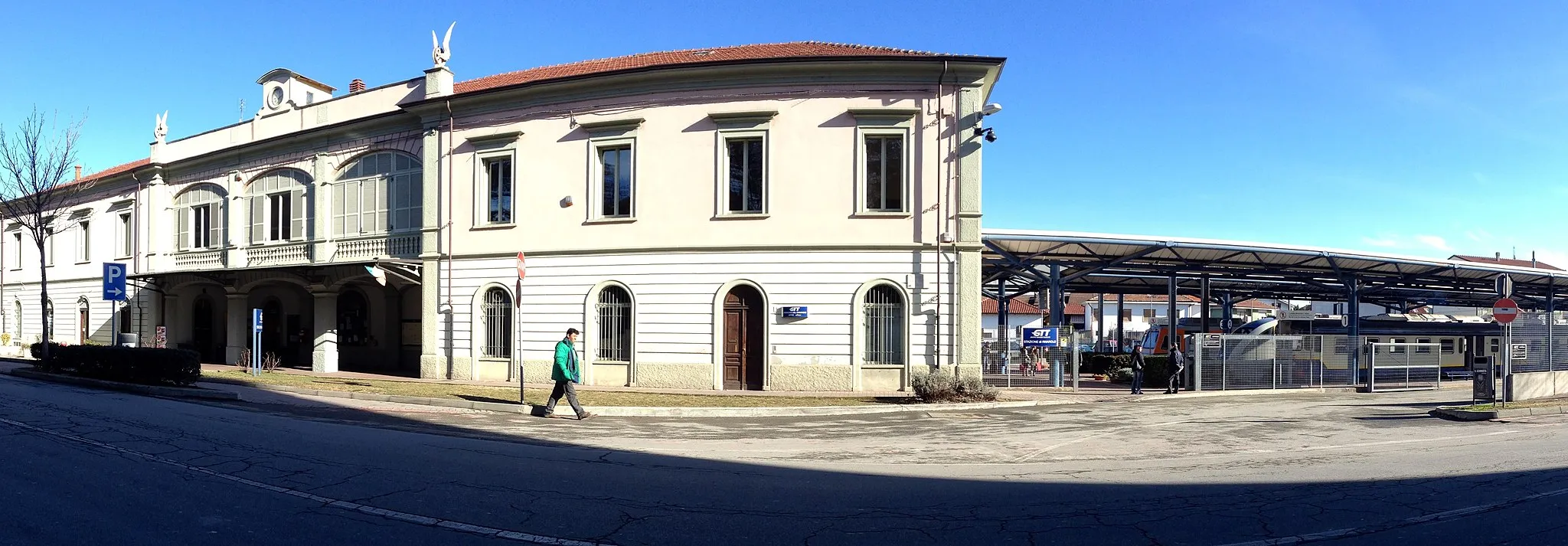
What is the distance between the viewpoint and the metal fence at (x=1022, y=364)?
68.4ft

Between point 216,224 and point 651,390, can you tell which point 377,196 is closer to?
point 216,224

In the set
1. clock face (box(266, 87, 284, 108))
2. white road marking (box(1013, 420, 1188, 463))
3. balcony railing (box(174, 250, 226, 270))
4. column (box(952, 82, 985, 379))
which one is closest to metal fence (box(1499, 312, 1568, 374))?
white road marking (box(1013, 420, 1188, 463))

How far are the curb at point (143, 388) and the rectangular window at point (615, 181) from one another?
8.64 metres

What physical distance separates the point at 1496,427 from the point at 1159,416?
4930 mm

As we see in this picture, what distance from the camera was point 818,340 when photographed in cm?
1894

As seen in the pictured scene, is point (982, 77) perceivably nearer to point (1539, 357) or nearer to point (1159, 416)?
point (1159, 416)

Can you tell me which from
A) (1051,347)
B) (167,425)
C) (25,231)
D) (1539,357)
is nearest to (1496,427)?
(1539,357)

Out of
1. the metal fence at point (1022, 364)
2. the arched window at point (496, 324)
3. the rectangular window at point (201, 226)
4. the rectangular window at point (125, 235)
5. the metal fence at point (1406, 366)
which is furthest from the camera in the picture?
the rectangular window at point (125, 235)

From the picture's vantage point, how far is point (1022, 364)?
21703mm

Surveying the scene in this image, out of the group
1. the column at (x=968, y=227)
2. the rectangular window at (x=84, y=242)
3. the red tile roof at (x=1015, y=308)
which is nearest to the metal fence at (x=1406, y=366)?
the column at (x=968, y=227)

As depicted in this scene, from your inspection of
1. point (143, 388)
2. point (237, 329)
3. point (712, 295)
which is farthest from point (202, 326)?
point (712, 295)

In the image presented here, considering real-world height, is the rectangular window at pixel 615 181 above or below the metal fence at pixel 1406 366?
above

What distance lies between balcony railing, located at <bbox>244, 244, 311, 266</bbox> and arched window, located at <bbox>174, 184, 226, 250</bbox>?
6.52 ft

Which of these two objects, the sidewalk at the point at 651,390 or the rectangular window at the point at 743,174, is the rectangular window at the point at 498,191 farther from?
the rectangular window at the point at 743,174
